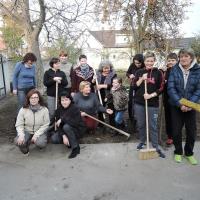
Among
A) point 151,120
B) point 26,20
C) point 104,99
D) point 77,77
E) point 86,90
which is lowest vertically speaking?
point 151,120

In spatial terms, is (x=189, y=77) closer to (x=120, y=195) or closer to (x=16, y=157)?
(x=120, y=195)

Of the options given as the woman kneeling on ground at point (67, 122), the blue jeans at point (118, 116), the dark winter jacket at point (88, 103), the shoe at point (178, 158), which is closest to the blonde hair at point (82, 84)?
the dark winter jacket at point (88, 103)

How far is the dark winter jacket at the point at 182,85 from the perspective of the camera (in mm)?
5098

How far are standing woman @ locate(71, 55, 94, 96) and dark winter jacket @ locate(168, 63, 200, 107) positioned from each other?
2.15 m

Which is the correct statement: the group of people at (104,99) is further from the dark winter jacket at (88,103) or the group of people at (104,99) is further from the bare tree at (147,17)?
the bare tree at (147,17)

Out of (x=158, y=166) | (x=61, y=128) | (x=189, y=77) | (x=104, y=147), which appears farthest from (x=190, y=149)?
(x=61, y=128)

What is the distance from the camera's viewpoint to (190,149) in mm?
5344

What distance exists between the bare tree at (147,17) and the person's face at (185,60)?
396 inches

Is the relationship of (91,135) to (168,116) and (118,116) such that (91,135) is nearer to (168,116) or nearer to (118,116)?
(118,116)

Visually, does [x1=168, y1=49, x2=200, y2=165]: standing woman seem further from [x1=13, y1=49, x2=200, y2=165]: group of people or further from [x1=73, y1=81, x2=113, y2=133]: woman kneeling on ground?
[x1=73, y1=81, x2=113, y2=133]: woman kneeling on ground

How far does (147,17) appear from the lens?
16.2 m

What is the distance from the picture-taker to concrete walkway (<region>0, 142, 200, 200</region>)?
4.37 m

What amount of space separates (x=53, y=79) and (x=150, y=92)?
85.7 inches

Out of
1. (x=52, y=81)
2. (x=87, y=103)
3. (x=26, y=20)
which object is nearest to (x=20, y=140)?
(x=87, y=103)
